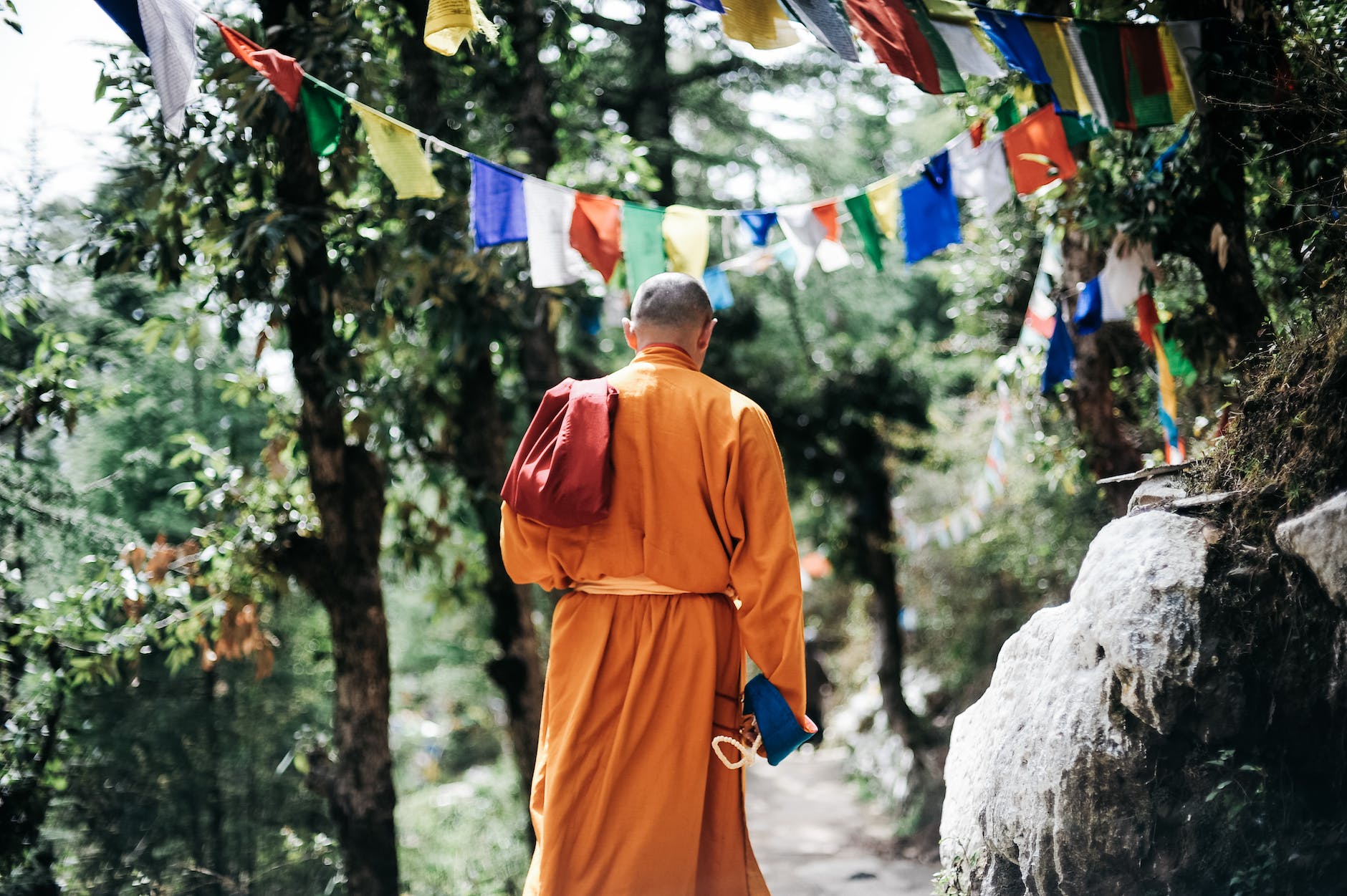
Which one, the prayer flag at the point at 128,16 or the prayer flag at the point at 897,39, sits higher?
the prayer flag at the point at 897,39

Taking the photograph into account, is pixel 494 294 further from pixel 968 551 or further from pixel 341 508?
pixel 968 551

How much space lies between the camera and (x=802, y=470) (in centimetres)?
838

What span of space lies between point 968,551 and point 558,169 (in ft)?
14.6

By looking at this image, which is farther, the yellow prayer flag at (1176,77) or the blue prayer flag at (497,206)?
the blue prayer flag at (497,206)

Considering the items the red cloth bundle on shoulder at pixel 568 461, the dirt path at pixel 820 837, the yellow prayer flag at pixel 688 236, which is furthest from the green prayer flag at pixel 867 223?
the dirt path at pixel 820 837

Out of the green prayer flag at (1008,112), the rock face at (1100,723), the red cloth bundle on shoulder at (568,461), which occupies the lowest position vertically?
the rock face at (1100,723)

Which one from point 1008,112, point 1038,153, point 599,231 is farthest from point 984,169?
point 599,231

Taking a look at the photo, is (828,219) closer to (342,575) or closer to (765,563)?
(342,575)

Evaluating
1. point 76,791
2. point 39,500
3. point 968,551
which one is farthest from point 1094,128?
point 76,791

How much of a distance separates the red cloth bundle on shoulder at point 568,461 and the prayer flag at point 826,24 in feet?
5.47

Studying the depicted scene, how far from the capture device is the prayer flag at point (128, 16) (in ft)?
9.19

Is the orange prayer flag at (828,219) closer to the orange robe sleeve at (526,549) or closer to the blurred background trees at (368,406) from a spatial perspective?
the blurred background trees at (368,406)

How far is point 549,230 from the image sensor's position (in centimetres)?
426

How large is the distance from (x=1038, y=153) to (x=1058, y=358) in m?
0.97
